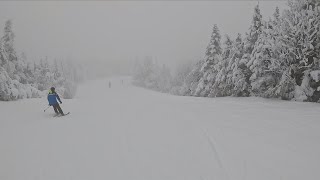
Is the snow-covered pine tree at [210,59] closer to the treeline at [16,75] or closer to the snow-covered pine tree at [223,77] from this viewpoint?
the snow-covered pine tree at [223,77]

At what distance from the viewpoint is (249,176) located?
5.38m

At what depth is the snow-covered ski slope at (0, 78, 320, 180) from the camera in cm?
583

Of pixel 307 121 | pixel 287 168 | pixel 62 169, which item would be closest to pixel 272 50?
pixel 307 121

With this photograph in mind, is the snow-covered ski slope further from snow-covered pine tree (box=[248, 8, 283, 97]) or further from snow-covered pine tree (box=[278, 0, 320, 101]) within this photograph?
snow-covered pine tree (box=[248, 8, 283, 97])

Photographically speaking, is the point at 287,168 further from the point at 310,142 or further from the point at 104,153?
the point at 104,153

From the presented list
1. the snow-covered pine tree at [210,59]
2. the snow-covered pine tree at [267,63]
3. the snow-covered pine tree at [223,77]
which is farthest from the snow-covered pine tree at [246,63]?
the snow-covered pine tree at [210,59]

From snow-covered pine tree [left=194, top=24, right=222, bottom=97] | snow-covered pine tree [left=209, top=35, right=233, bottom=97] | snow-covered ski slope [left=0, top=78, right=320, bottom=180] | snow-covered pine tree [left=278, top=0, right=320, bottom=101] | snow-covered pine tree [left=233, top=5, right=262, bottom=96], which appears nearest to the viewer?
snow-covered ski slope [left=0, top=78, right=320, bottom=180]

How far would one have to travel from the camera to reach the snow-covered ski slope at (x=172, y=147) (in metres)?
5.83

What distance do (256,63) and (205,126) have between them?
7420 mm

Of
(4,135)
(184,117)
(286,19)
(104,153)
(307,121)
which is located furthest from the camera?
(286,19)

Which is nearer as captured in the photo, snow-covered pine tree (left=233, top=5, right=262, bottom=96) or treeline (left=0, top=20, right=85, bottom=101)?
snow-covered pine tree (left=233, top=5, right=262, bottom=96)

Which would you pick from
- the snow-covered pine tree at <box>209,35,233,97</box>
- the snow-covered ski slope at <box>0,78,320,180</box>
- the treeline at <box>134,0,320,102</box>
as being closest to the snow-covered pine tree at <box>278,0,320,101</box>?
the treeline at <box>134,0,320,102</box>

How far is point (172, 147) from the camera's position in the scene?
7305 mm

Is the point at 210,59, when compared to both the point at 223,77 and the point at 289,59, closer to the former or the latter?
the point at 223,77
